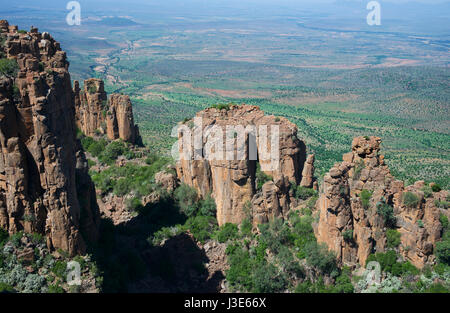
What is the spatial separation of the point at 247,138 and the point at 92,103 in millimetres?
25932

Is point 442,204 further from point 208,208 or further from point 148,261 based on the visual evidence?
point 148,261

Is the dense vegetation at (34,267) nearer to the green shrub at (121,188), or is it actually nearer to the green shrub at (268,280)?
the green shrub at (268,280)

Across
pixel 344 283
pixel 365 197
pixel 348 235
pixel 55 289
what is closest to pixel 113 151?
pixel 55 289

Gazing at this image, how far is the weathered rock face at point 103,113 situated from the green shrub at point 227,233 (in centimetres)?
2171

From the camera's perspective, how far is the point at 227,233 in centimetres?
4119

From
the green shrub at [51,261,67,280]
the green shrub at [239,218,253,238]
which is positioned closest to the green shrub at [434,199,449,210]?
the green shrub at [239,218,253,238]

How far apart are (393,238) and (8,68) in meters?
32.5

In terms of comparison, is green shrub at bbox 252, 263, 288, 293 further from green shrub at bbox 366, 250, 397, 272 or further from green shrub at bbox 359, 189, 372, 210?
green shrub at bbox 359, 189, 372, 210

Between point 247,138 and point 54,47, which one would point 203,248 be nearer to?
point 247,138

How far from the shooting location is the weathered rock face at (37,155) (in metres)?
29.6

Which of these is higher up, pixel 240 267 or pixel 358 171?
pixel 358 171

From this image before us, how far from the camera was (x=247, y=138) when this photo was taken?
4112 centimetres

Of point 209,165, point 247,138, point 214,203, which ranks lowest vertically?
point 214,203

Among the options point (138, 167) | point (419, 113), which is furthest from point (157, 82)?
point (138, 167)
